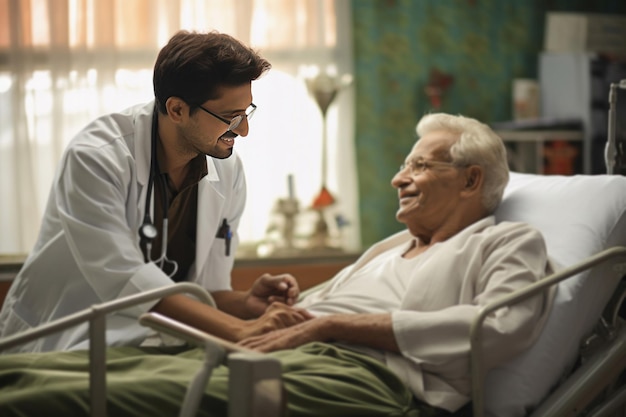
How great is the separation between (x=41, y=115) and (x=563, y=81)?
254 cm

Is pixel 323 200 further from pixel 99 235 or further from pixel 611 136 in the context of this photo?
pixel 99 235

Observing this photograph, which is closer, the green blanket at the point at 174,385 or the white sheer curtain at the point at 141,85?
the green blanket at the point at 174,385

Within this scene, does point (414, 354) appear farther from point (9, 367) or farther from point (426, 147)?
point (9, 367)

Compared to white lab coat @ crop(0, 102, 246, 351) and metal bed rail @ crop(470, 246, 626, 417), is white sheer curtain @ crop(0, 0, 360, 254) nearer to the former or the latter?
white lab coat @ crop(0, 102, 246, 351)

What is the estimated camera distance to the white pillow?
188 cm

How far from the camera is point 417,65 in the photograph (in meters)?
4.51

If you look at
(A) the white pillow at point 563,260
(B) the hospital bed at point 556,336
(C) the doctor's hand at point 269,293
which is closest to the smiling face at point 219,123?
(B) the hospital bed at point 556,336

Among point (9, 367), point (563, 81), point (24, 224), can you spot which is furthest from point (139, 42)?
point (9, 367)

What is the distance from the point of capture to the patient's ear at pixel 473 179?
7.31 ft

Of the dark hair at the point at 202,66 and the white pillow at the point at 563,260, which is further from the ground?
the dark hair at the point at 202,66

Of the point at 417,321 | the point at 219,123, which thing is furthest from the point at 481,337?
the point at 219,123

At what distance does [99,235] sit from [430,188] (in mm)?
838

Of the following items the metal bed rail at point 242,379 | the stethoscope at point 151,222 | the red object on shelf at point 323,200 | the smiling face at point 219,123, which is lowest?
the red object on shelf at point 323,200

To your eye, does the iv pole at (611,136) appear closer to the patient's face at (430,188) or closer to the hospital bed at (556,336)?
the hospital bed at (556,336)
